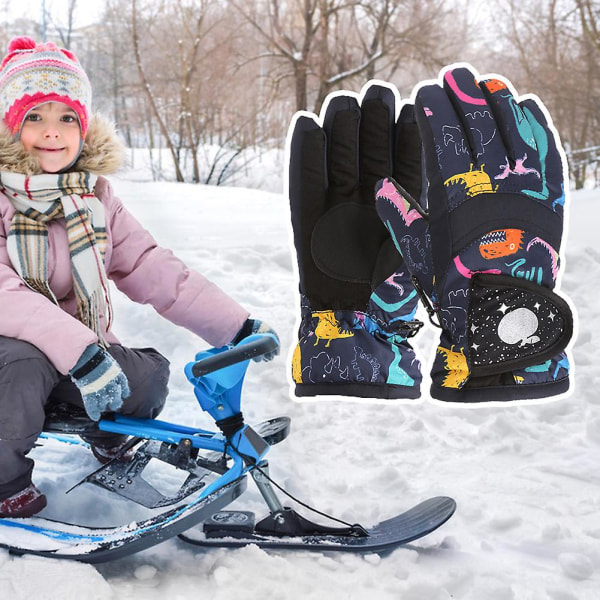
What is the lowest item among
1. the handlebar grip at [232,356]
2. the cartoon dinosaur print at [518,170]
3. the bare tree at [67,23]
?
the handlebar grip at [232,356]

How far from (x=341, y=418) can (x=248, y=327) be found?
0.38m

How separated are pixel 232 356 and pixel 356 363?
34 cm

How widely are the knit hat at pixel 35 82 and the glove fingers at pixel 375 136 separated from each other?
23.5 inches

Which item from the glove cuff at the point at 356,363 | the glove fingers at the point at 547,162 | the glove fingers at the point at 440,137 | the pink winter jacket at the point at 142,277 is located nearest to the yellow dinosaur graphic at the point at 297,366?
the glove cuff at the point at 356,363

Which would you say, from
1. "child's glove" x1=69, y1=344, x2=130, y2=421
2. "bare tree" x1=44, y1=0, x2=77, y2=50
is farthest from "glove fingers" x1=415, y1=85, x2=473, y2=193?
"bare tree" x1=44, y1=0, x2=77, y2=50

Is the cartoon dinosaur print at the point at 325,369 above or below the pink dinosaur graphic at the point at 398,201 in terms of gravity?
below

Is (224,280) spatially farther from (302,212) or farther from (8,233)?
(8,233)

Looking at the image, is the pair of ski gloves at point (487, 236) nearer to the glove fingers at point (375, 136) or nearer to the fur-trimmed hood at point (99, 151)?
the glove fingers at point (375, 136)

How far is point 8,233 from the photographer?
4.14 ft

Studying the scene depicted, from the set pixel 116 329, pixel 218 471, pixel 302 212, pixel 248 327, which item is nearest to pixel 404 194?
pixel 302 212

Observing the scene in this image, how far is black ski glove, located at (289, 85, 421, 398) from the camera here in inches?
53.7

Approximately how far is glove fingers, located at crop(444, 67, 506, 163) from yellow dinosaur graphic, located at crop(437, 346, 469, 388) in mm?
307

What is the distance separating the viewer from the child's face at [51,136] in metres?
1.33

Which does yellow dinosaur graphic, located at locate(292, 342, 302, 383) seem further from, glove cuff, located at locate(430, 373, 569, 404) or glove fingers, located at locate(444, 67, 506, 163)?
glove fingers, located at locate(444, 67, 506, 163)
